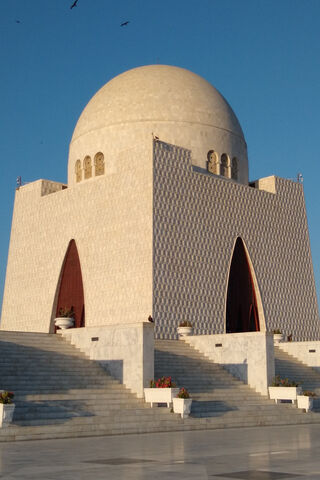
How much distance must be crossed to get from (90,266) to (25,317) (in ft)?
16.7

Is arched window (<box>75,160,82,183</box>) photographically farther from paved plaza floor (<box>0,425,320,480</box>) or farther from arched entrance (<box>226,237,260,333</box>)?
paved plaza floor (<box>0,425,320,480</box>)

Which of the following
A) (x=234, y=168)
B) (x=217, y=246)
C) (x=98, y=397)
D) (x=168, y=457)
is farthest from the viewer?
(x=234, y=168)

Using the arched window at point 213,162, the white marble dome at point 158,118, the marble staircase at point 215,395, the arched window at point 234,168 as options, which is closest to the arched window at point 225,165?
the white marble dome at point 158,118

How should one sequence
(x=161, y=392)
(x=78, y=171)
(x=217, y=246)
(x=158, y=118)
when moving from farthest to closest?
1. (x=78, y=171)
2. (x=158, y=118)
3. (x=217, y=246)
4. (x=161, y=392)

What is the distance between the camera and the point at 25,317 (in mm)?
33312

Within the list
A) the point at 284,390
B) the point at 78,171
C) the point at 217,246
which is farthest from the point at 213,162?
the point at 284,390

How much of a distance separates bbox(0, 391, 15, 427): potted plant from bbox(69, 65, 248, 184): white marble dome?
62.8 feet

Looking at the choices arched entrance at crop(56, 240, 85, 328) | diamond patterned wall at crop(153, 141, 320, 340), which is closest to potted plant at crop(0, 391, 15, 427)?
diamond patterned wall at crop(153, 141, 320, 340)

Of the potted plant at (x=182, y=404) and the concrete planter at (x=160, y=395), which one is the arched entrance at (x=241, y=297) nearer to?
the concrete planter at (x=160, y=395)

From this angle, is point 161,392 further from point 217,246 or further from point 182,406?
point 217,246

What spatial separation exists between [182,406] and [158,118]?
18.8 meters

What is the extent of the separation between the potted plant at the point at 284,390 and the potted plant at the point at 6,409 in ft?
30.4

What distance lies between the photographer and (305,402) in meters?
19.3

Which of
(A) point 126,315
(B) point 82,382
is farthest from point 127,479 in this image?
(A) point 126,315
